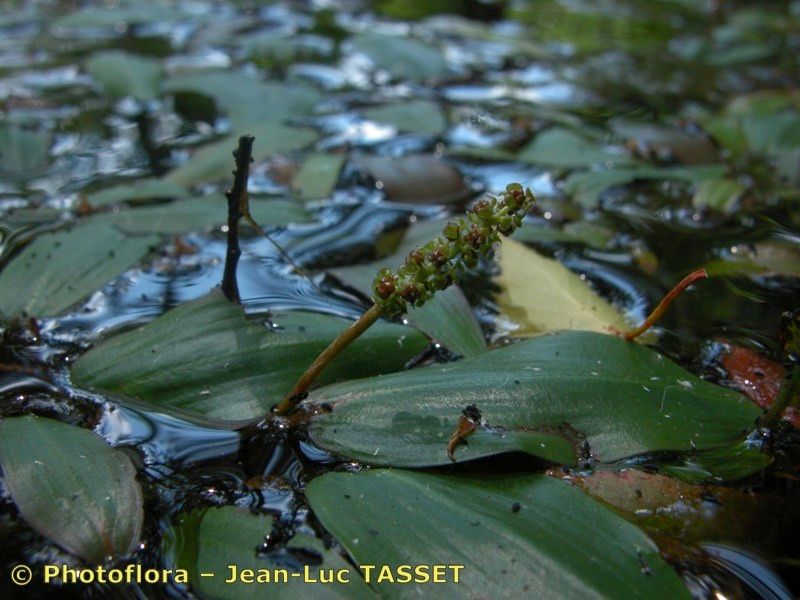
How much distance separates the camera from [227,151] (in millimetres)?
1733

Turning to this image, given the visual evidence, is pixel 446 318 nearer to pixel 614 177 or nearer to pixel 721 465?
pixel 721 465

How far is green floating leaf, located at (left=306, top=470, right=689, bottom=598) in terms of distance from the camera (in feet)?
2.21

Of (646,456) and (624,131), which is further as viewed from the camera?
(624,131)

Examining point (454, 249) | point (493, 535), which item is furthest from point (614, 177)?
point (493, 535)

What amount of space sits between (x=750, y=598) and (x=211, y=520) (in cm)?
58

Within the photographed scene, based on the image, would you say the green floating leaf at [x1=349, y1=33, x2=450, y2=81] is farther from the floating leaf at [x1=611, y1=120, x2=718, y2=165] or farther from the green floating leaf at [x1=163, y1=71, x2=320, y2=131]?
the floating leaf at [x1=611, y1=120, x2=718, y2=165]

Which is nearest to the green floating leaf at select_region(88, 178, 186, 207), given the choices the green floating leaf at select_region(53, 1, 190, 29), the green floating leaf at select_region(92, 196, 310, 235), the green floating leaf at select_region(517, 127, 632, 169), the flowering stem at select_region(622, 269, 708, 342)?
the green floating leaf at select_region(92, 196, 310, 235)

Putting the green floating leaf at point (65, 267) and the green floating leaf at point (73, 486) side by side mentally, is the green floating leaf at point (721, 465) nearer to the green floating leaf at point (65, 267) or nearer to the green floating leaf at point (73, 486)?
the green floating leaf at point (73, 486)

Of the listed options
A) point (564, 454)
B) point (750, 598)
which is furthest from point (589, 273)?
point (750, 598)

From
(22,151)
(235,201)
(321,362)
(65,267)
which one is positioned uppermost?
(235,201)

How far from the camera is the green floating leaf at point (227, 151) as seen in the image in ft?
5.42

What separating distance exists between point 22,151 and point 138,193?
0.49m

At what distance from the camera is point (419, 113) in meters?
2.12

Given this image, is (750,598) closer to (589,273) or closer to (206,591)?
(206,591)
